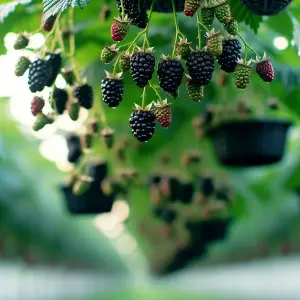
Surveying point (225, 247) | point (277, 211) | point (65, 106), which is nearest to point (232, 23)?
point (65, 106)

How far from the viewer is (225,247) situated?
2111 centimetres

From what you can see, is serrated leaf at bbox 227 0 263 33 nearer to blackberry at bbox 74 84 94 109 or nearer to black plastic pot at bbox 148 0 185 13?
black plastic pot at bbox 148 0 185 13

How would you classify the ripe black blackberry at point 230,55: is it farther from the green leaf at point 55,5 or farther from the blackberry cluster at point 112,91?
the green leaf at point 55,5

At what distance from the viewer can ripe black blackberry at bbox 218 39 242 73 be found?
2.01m

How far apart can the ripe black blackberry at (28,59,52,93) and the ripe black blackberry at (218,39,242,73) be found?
630mm

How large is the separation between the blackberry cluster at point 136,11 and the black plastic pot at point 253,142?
2.31 m

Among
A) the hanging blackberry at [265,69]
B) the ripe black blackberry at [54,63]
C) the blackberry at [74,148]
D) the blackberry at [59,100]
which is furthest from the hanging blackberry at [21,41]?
the blackberry at [74,148]

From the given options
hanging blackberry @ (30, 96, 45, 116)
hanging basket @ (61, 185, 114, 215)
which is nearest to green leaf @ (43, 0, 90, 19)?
hanging blackberry @ (30, 96, 45, 116)

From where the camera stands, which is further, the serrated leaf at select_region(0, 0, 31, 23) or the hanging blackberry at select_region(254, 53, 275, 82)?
the serrated leaf at select_region(0, 0, 31, 23)

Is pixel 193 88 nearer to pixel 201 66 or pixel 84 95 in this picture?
pixel 201 66

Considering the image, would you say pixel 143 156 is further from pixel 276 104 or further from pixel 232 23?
pixel 232 23

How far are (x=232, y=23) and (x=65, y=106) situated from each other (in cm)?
99

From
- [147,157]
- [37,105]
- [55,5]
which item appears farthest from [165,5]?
[147,157]

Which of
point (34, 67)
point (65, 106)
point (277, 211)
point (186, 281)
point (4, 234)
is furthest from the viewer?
point (186, 281)
